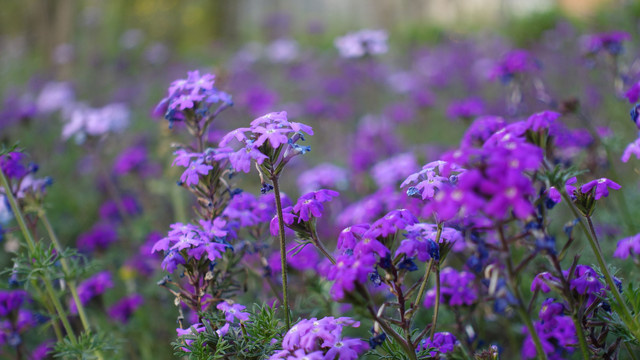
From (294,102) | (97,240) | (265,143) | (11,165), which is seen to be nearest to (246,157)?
(265,143)

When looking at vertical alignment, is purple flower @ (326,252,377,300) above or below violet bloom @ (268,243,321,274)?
above

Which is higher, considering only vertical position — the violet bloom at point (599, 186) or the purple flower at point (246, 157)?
the purple flower at point (246, 157)

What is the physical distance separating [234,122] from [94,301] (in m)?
4.13

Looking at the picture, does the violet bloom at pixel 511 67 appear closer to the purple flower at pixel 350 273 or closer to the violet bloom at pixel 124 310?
the purple flower at pixel 350 273

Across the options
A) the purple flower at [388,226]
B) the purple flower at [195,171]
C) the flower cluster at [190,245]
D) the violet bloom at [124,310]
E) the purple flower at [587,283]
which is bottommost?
the violet bloom at [124,310]

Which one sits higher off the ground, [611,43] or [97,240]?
[611,43]

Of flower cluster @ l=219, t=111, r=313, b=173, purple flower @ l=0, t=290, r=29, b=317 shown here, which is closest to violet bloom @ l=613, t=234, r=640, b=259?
flower cluster @ l=219, t=111, r=313, b=173

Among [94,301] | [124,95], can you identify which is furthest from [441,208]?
[124,95]

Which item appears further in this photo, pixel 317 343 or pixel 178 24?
pixel 178 24

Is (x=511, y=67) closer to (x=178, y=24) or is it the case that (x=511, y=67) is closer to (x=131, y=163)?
(x=131, y=163)

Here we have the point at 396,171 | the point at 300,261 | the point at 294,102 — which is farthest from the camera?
the point at 294,102

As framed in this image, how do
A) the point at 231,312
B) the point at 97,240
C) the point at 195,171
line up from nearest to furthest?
the point at 231,312 → the point at 195,171 → the point at 97,240

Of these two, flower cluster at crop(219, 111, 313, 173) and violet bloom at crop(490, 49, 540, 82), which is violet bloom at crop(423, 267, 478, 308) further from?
violet bloom at crop(490, 49, 540, 82)

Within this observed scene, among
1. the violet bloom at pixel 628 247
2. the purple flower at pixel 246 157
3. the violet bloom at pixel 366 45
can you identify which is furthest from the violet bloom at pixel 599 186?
the violet bloom at pixel 366 45
